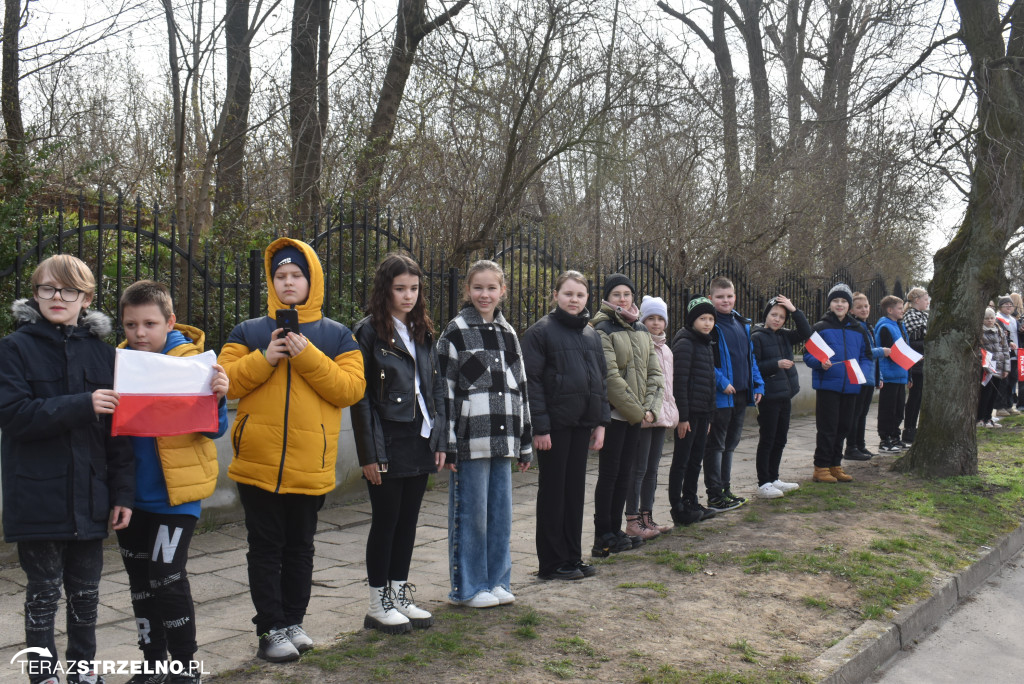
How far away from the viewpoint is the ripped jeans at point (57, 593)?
3387 mm

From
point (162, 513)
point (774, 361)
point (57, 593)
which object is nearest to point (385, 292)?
point (162, 513)

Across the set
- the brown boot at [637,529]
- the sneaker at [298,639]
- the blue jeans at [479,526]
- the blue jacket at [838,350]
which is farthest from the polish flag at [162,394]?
the blue jacket at [838,350]

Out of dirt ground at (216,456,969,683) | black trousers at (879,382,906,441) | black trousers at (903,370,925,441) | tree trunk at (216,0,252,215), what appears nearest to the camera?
dirt ground at (216,456,969,683)

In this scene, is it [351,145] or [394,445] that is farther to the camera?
[351,145]

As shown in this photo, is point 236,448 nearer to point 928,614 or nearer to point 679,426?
point 679,426

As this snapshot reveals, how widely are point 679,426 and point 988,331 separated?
8801 mm

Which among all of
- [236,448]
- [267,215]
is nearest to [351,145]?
[267,215]

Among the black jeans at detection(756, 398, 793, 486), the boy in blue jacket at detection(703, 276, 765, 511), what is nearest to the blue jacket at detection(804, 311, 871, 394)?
the black jeans at detection(756, 398, 793, 486)

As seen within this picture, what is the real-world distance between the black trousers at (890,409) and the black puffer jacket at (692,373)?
5.01 metres

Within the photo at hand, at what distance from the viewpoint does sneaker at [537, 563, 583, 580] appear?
17.8 feet

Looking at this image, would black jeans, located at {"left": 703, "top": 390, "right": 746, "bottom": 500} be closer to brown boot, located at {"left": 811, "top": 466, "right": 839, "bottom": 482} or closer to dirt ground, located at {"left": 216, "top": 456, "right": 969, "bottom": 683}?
dirt ground, located at {"left": 216, "top": 456, "right": 969, "bottom": 683}

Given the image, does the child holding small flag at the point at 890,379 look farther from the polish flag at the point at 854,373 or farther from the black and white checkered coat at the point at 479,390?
the black and white checkered coat at the point at 479,390

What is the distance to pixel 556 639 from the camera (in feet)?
14.3

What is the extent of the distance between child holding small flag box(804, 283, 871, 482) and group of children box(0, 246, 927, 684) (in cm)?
231
